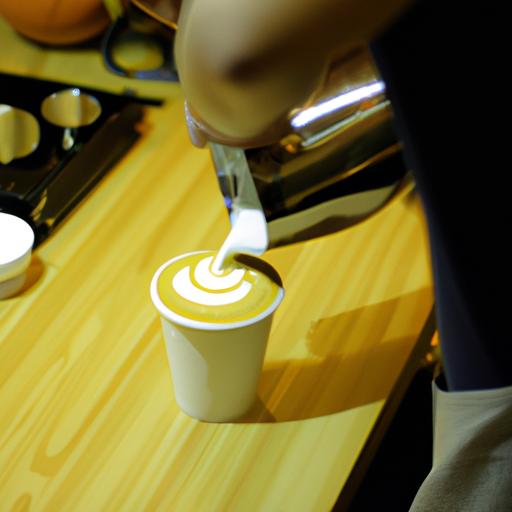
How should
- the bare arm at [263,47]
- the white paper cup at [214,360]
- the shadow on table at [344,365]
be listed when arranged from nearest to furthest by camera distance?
the bare arm at [263,47] → the white paper cup at [214,360] → the shadow on table at [344,365]

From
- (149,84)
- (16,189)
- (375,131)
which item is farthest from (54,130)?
(375,131)

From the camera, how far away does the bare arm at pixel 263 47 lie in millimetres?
393

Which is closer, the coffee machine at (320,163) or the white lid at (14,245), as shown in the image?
the coffee machine at (320,163)

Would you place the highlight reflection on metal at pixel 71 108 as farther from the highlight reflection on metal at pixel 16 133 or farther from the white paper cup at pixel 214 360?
the white paper cup at pixel 214 360

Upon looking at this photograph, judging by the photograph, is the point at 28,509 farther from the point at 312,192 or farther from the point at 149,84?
the point at 149,84

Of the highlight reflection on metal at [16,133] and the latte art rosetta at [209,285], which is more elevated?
the highlight reflection on metal at [16,133]

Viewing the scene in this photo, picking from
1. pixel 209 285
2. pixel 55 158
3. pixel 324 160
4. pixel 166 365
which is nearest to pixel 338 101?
pixel 324 160

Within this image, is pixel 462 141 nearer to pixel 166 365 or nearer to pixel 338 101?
pixel 338 101

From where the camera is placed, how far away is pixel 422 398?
119 cm

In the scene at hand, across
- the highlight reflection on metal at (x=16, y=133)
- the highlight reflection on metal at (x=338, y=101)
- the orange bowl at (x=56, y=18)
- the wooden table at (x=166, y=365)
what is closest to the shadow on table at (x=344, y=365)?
the wooden table at (x=166, y=365)

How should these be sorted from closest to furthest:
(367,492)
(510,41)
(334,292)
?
1. (510,41)
2. (334,292)
3. (367,492)

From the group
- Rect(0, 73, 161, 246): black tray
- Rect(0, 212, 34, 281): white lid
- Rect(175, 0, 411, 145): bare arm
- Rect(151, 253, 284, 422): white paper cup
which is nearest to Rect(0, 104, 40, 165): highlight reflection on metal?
Rect(0, 73, 161, 246): black tray

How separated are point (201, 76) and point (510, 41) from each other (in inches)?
6.7

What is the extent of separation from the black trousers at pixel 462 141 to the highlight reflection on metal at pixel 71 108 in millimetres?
615
